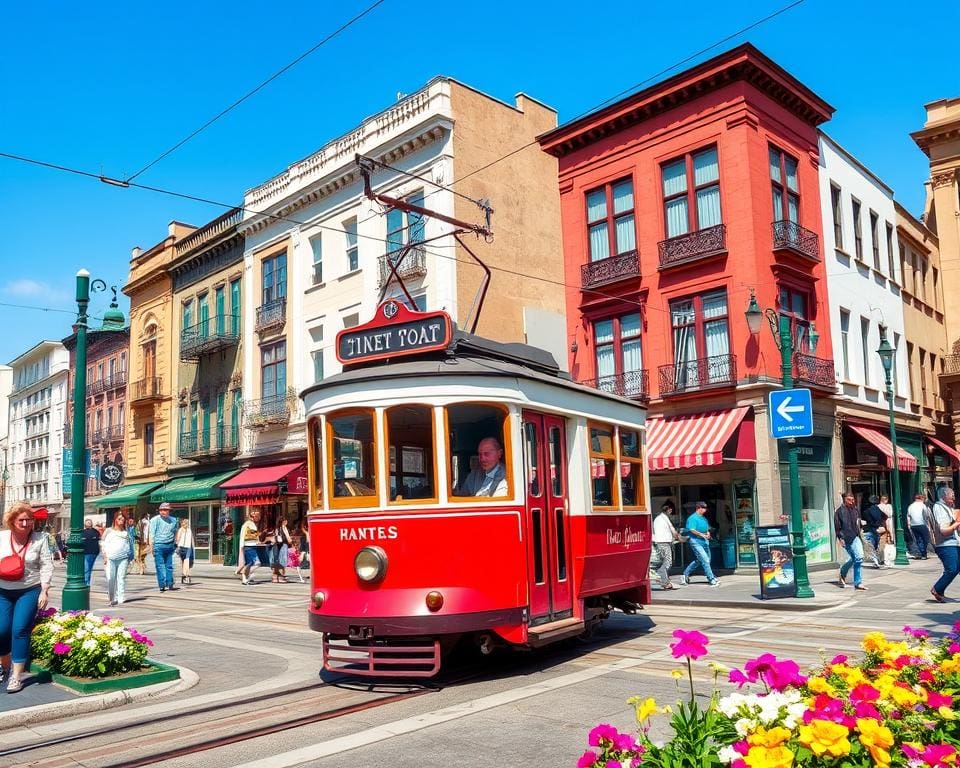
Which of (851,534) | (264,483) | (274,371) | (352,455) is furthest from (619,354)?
(352,455)

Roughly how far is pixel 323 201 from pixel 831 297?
1605cm

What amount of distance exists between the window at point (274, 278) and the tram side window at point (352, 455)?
2361 cm

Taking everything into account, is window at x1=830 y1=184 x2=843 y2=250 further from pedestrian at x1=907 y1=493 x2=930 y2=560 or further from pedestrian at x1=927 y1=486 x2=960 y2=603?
pedestrian at x1=927 y1=486 x2=960 y2=603

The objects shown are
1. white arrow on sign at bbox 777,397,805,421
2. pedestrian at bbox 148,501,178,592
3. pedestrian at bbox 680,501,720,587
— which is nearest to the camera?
white arrow on sign at bbox 777,397,805,421

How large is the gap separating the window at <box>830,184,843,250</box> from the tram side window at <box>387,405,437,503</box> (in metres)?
19.4

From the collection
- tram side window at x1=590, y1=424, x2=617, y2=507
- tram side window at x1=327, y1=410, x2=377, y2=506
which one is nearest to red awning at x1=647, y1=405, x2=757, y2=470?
tram side window at x1=590, y1=424, x2=617, y2=507

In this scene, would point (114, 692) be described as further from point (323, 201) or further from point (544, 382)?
point (323, 201)

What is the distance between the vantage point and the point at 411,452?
8.44m

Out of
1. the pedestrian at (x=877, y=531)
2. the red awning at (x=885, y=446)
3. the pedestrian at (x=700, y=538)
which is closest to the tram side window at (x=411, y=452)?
the pedestrian at (x=700, y=538)

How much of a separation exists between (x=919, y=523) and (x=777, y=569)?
5748 mm

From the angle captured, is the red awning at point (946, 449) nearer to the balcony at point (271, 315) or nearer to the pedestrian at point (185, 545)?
the balcony at point (271, 315)

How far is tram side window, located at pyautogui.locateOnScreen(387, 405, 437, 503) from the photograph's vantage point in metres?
8.34

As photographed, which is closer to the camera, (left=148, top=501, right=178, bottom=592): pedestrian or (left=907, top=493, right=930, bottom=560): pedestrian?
(left=907, top=493, right=930, bottom=560): pedestrian

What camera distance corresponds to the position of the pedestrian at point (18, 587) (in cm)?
805
